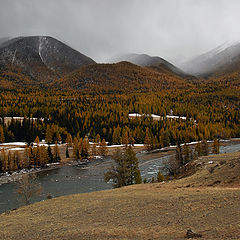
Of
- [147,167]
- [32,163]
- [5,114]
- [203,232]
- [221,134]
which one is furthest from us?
[5,114]

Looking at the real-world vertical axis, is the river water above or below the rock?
below

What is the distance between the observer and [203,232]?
13.6 metres

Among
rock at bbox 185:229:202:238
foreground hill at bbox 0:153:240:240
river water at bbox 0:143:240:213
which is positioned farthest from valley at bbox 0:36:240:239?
rock at bbox 185:229:202:238

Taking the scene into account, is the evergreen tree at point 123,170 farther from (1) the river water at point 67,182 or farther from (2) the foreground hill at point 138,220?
(2) the foreground hill at point 138,220

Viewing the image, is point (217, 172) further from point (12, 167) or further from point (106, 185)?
point (12, 167)

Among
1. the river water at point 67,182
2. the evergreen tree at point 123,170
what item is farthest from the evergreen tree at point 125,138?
the evergreen tree at point 123,170

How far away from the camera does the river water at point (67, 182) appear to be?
5353 cm

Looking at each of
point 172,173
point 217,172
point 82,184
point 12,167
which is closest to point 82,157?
point 12,167

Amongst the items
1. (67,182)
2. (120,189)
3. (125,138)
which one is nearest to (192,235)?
(120,189)

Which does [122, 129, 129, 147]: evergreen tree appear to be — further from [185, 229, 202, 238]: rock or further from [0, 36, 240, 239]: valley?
[185, 229, 202, 238]: rock

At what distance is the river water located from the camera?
53531 millimetres

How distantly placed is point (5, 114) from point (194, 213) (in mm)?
192470

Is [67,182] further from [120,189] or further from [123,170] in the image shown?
[120,189]

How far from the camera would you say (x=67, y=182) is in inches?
2662
